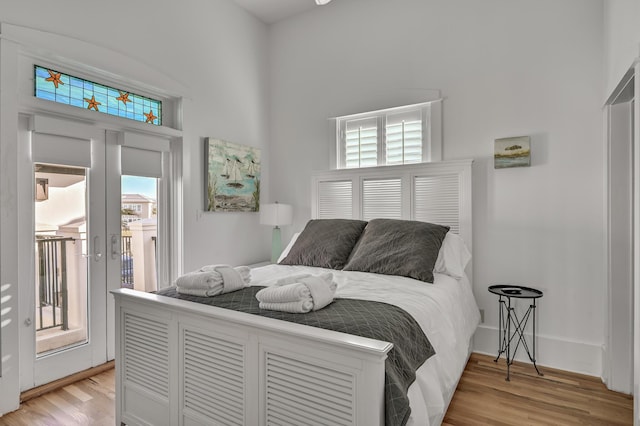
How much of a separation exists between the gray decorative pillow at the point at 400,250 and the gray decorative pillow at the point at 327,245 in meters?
0.10

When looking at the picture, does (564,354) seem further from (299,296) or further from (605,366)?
(299,296)

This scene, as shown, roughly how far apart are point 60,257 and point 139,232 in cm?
60

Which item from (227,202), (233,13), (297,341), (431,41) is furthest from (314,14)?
(297,341)

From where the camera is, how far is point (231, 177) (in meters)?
3.84

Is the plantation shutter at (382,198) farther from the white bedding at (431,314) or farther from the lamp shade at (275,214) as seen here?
the white bedding at (431,314)

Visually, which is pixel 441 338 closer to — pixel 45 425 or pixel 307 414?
pixel 307 414

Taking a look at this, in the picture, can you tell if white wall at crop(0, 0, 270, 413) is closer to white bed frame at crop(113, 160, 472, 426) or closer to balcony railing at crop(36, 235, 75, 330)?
balcony railing at crop(36, 235, 75, 330)

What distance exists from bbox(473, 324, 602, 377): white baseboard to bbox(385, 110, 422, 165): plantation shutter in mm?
1670

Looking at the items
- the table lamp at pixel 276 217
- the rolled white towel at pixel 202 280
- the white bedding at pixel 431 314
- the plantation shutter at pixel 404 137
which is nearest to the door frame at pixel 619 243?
the white bedding at pixel 431 314

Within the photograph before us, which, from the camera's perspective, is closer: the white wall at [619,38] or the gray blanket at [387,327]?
the gray blanket at [387,327]

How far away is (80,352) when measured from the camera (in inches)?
107

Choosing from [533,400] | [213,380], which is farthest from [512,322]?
[213,380]

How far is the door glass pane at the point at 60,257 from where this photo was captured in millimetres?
2529

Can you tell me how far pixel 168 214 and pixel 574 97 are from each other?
348 centimetres
